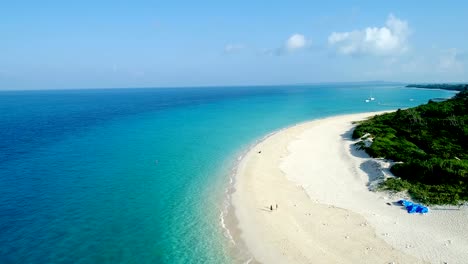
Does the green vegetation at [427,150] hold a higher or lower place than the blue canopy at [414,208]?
higher

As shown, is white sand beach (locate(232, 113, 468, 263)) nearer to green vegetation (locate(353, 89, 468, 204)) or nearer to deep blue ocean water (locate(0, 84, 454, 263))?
green vegetation (locate(353, 89, 468, 204))

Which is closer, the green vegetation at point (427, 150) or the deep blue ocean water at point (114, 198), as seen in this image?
the deep blue ocean water at point (114, 198)

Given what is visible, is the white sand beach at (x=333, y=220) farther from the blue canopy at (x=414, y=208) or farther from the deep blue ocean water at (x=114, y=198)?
the deep blue ocean water at (x=114, y=198)

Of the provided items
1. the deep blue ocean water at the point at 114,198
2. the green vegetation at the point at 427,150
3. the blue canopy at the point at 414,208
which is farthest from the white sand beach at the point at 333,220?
the deep blue ocean water at the point at 114,198

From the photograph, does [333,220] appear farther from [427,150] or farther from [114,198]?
[427,150]

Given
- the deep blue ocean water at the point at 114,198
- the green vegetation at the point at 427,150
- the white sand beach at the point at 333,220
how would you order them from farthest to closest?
the green vegetation at the point at 427,150 < the deep blue ocean water at the point at 114,198 < the white sand beach at the point at 333,220

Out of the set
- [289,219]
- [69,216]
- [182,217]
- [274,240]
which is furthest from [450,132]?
[69,216]

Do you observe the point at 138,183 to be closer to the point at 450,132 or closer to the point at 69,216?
the point at 69,216

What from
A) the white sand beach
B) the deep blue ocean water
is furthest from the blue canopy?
the deep blue ocean water
